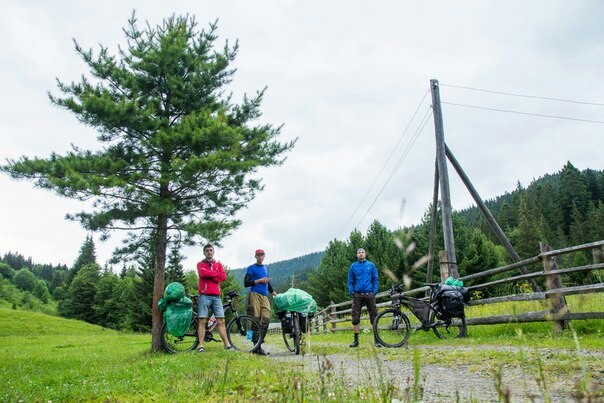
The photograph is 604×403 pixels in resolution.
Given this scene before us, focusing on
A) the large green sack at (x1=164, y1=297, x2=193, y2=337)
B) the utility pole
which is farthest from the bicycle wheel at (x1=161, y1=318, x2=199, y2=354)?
the utility pole

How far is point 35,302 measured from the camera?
9481 centimetres

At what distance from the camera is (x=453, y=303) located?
1013 centimetres

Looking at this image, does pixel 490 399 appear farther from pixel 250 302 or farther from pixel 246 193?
pixel 246 193

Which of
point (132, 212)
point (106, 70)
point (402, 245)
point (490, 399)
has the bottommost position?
point (490, 399)

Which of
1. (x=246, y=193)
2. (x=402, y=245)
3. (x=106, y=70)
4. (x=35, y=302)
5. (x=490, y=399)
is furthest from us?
(x=35, y=302)

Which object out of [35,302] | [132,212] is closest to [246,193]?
[132,212]

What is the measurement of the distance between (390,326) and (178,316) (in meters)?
4.71

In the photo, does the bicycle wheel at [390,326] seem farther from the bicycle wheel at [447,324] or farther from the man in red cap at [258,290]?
the man in red cap at [258,290]

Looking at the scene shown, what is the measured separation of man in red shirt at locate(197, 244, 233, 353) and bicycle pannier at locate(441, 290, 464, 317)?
4795mm

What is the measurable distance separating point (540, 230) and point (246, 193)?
199ft

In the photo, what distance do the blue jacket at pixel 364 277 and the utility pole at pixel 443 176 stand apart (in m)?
2.82

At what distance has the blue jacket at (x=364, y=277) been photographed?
1066cm

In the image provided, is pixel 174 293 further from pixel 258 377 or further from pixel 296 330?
pixel 258 377

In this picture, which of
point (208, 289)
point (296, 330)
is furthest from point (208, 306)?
point (296, 330)
